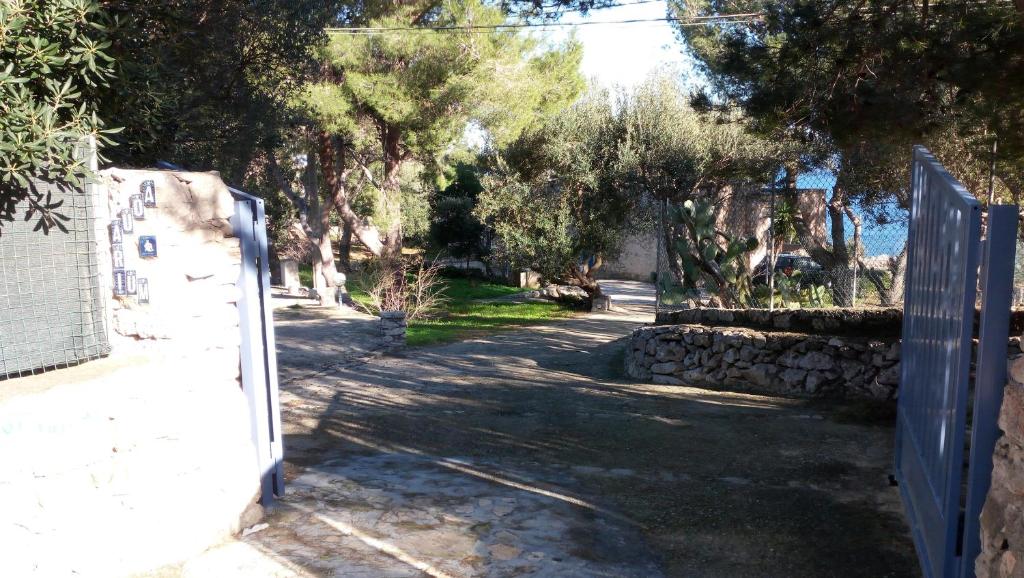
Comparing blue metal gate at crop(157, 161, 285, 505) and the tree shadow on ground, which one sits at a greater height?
blue metal gate at crop(157, 161, 285, 505)

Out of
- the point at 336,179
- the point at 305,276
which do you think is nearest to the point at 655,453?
the point at 336,179

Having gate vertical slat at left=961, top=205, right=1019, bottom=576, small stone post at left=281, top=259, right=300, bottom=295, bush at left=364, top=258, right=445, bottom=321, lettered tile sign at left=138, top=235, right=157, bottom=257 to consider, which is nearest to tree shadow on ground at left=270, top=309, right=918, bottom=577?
gate vertical slat at left=961, top=205, right=1019, bottom=576

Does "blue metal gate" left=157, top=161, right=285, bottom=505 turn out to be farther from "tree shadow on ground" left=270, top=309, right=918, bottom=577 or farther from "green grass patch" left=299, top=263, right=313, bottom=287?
"green grass patch" left=299, top=263, right=313, bottom=287

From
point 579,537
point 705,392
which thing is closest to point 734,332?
point 705,392

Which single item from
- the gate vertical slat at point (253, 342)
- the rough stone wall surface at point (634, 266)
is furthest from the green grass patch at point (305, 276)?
the gate vertical slat at point (253, 342)

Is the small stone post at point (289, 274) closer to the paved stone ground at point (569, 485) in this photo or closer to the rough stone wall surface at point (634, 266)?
the rough stone wall surface at point (634, 266)

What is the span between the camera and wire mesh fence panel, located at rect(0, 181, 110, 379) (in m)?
4.07

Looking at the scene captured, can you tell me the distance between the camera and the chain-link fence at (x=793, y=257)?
448 inches

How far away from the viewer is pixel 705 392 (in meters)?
9.16

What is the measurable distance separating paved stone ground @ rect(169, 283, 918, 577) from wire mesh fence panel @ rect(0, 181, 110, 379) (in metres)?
1.39

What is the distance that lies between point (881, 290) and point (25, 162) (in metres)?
10.9

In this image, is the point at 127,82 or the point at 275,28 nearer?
the point at 127,82

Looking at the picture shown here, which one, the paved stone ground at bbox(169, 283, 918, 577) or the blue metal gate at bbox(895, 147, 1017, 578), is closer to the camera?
the blue metal gate at bbox(895, 147, 1017, 578)

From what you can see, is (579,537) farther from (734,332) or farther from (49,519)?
(734,332)
